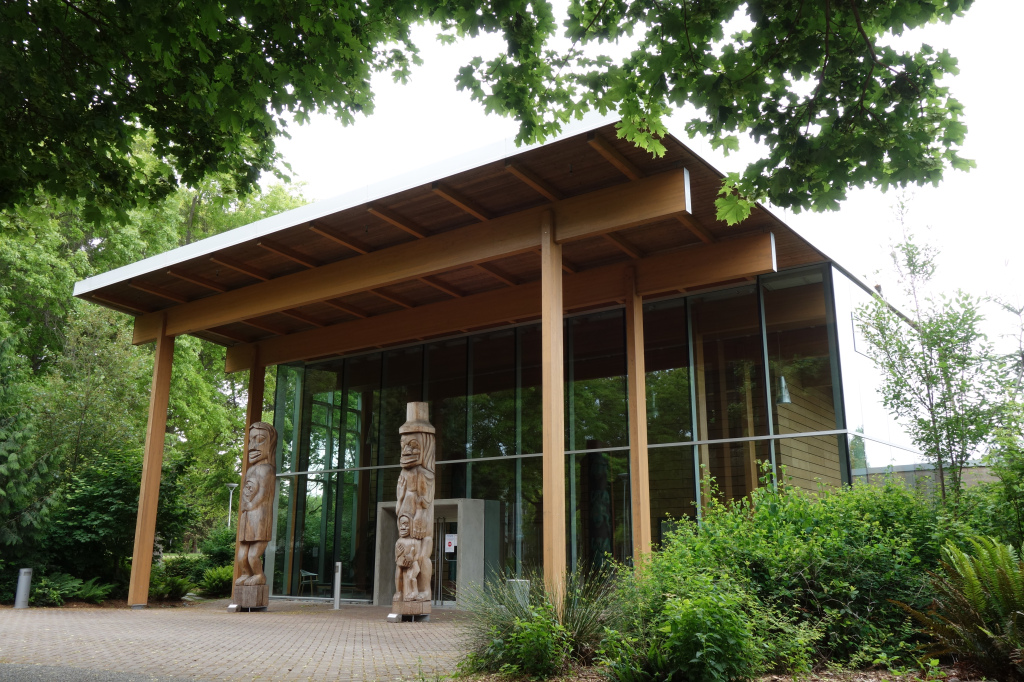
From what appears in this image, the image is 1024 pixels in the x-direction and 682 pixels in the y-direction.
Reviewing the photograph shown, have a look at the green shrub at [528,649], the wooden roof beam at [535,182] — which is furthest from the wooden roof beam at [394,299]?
the green shrub at [528,649]

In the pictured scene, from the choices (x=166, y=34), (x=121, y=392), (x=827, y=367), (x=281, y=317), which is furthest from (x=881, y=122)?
(x=121, y=392)

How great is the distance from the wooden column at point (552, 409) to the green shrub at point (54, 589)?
40.6ft

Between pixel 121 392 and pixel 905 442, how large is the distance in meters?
21.4

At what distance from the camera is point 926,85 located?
6340 mm

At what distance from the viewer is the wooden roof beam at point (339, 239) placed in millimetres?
14916

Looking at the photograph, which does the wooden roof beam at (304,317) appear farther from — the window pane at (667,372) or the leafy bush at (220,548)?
the leafy bush at (220,548)

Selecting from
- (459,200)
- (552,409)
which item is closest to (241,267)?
(459,200)

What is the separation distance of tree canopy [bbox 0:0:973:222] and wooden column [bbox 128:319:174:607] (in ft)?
38.0

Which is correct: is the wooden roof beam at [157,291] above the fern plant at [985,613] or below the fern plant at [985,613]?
above

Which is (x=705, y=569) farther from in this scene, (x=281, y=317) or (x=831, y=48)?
(x=281, y=317)

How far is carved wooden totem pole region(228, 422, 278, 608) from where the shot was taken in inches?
654

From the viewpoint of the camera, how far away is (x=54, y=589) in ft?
59.5

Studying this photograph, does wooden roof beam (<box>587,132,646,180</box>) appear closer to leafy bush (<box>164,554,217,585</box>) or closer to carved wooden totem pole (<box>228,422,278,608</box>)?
carved wooden totem pole (<box>228,422,278,608</box>)

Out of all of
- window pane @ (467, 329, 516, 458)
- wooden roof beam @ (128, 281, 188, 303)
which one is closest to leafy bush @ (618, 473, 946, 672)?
window pane @ (467, 329, 516, 458)
